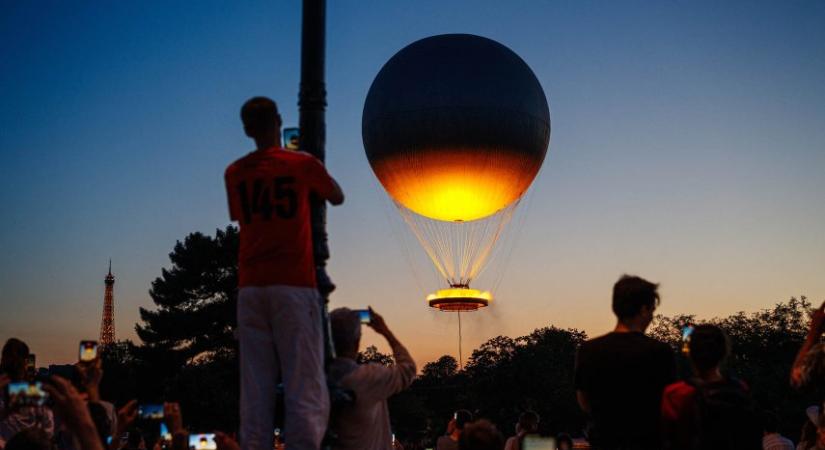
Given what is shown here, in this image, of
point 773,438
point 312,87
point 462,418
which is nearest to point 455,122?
point 462,418

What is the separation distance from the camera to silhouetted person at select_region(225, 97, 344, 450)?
4918mm

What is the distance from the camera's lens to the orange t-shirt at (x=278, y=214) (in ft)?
16.8

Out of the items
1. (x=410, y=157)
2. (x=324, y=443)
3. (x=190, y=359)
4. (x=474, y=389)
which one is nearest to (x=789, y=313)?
(x=474, y=389)

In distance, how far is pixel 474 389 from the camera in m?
93.9

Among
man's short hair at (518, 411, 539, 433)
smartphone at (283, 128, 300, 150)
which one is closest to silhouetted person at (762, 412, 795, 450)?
man's short hair at (518, 411, 539, 433)

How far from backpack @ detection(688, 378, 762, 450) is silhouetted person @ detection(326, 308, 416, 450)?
166cm

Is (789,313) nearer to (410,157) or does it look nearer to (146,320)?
(146,320)

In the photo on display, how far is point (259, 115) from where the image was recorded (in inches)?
215

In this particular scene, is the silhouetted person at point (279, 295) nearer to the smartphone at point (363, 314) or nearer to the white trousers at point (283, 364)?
the white trousers at point (283, 364)

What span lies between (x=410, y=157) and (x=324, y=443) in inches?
872

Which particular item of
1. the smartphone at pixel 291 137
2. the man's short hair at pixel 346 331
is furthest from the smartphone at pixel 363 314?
the smartphone at pixel 291 137

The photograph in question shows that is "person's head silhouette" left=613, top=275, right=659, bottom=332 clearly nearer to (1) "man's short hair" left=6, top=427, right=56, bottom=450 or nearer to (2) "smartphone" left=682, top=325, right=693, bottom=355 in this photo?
(2) "smartphone" left=682, top=325, right=693, bottom=355

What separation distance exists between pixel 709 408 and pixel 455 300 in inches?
986

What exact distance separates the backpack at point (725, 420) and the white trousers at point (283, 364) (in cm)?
202
